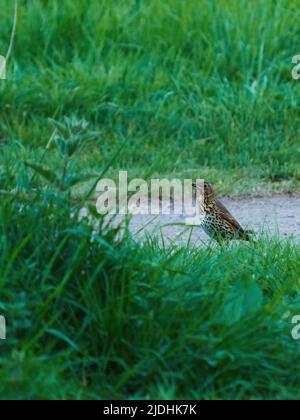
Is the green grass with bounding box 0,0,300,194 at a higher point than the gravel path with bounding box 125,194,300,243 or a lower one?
higher

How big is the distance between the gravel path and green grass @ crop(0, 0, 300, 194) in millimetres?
191

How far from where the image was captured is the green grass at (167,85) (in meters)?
8.16

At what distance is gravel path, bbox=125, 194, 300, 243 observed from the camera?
6859 mm

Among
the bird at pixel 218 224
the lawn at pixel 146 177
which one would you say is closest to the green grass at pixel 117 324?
the lawn at pixel 146 177

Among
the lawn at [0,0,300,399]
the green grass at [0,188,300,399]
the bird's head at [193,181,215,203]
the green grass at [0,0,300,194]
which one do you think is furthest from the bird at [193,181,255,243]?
the green grass at [0,188,300,399]

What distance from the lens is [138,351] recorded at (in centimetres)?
410

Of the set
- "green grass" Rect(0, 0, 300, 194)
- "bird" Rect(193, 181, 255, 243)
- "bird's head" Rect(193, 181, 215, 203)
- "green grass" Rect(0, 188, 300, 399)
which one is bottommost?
"green grass" Rect(0, 188, 300, 399)

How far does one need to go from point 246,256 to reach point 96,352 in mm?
1588

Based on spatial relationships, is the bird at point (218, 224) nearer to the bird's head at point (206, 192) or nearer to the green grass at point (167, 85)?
the bird's head at point (206, 192)

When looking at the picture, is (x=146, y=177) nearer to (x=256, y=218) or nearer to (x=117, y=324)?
(x=256, y=218)

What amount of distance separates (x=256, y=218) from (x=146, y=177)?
142 cm

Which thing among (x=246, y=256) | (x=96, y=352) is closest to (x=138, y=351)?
(x=96, y=352)

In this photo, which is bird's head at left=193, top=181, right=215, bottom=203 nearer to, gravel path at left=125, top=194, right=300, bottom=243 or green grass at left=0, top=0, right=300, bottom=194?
gravel path at left=125, top=194, right=300, bottom=243
